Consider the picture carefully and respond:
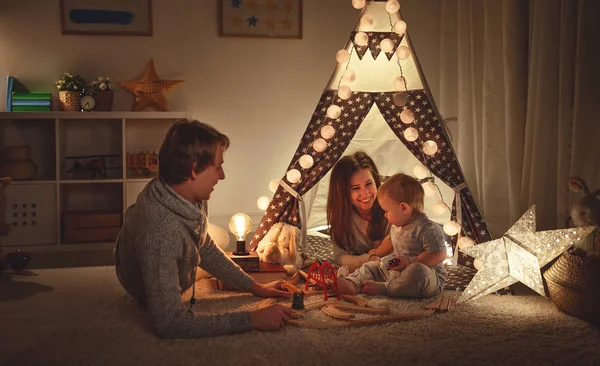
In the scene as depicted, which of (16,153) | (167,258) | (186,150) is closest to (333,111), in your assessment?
(186,150)

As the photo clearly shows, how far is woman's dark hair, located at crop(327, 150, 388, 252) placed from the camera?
3.47 metres

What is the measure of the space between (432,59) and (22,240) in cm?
319

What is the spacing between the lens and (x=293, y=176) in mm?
3504

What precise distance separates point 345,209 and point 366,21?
0.94 metres

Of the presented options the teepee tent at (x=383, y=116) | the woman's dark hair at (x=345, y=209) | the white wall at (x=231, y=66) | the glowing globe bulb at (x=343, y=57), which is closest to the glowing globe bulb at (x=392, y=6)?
the teepee tent at (x=383, y=116)

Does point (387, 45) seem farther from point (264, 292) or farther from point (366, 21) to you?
point (264, 292)

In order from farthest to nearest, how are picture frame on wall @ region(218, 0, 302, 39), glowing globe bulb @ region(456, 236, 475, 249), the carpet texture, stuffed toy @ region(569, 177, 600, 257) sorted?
picture frame on wall @ region(218, 0, 302, 39), glowing globe bulb @ region(456, 236, 475, 249), stuffed toy @ region(569, 177, 600, 257), the carpet texture

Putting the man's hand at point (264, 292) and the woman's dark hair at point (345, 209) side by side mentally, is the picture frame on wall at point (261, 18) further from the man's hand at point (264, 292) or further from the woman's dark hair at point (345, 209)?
the man's hand at point (264, 292)

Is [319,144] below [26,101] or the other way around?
below

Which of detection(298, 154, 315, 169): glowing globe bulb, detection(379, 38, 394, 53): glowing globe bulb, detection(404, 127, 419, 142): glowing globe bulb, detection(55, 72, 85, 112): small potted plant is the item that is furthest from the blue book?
detection(404, 127, 419, 142): glowing globe bulb

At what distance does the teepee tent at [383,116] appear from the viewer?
→ 337cm

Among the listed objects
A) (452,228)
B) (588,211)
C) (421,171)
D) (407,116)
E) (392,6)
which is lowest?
(452,228)

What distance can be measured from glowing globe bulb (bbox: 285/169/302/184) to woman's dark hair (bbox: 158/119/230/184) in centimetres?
106

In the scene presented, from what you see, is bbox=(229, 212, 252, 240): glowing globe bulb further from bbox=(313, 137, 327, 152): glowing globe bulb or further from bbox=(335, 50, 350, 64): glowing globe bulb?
bbox=(335, 50, 350, 64): glowing globe bulb
